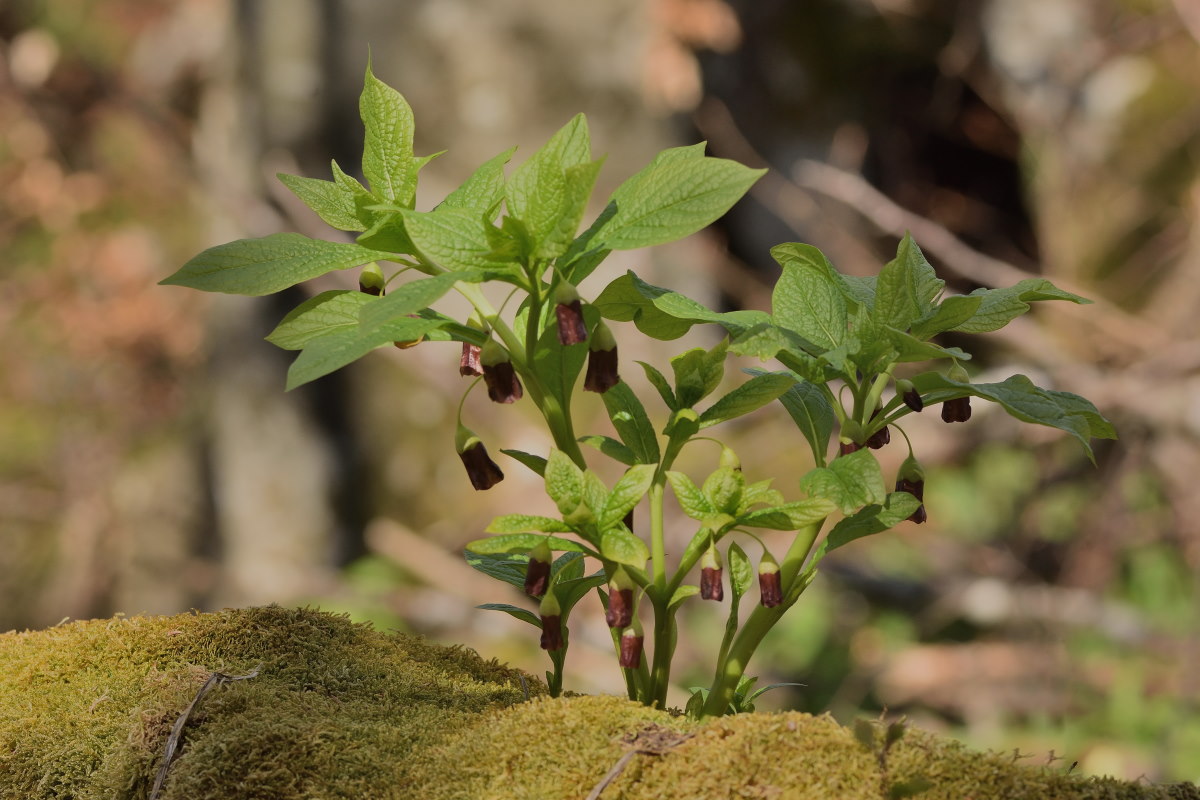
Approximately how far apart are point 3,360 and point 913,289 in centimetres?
587

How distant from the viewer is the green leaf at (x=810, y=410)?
3.51 ft

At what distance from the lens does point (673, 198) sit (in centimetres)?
90

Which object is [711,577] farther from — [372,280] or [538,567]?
[372,280]

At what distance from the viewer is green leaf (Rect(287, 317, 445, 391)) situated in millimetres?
803

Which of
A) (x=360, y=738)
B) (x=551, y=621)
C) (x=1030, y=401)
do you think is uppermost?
(x=1030, y=401)

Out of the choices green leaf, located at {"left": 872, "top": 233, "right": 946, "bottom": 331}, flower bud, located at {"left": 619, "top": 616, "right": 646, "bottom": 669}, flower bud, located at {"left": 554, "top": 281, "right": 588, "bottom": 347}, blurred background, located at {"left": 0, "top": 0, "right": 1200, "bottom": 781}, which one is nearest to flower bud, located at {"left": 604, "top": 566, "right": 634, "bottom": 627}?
flower bud, located at {"left": 619, "top": 616, "right": 646, "bottom": 669}

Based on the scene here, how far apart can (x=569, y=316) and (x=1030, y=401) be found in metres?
0.44

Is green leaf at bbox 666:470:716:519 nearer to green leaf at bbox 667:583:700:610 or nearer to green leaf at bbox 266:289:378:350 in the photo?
green leaf at bbox 667:583:700:610

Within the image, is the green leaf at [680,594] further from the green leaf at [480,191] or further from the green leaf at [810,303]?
the green leaf at [480,191]

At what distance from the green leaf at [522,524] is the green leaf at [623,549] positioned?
40 millimetres

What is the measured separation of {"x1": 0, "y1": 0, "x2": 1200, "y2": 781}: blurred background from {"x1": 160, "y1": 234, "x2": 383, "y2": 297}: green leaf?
2535 millimetres

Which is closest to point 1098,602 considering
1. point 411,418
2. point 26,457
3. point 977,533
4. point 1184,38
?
point 977,533

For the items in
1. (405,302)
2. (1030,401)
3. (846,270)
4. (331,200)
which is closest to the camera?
(405,302)

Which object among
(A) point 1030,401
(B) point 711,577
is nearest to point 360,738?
(B) point 711,577
